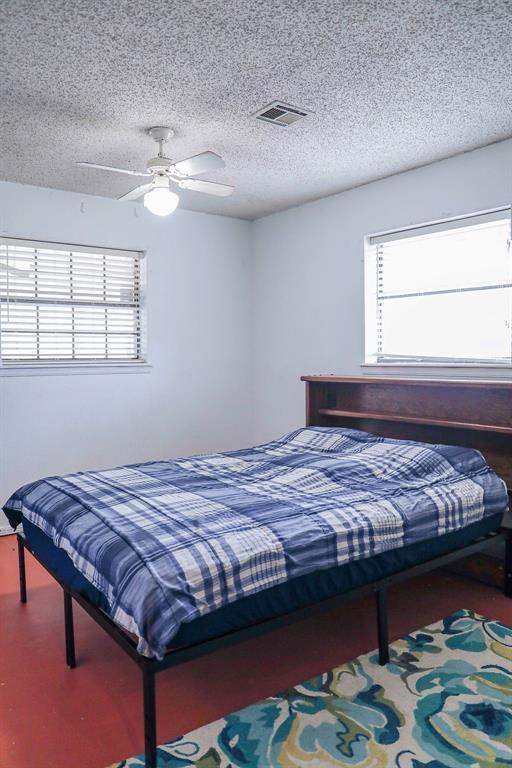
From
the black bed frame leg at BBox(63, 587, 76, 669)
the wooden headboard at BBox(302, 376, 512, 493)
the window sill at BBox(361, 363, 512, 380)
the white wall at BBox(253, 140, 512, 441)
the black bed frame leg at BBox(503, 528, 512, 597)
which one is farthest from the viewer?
the white wall at BBox(253, 140, 512, 441)

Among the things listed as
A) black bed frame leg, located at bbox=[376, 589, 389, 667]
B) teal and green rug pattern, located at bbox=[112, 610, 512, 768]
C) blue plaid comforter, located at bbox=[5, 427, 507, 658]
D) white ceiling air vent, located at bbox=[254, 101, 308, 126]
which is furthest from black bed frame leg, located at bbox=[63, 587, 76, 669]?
white ceiling air vent, located at bbox=[254, 101, 308, 126]

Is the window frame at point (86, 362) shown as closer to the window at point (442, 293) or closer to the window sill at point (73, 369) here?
the window sill at point (73, 369)

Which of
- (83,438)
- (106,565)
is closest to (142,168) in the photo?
(83,438)

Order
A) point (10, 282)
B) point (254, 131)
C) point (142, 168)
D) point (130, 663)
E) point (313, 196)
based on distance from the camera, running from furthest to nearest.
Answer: point (313, 196), point (10, 282), point (142, 168), point (254, 131), point (130, 663)

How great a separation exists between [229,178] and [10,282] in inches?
69.2

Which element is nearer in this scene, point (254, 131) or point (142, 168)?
point (254, 131)

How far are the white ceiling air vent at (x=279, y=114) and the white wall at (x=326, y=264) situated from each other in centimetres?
119

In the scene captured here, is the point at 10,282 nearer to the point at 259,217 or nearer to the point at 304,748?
the point at 259,217

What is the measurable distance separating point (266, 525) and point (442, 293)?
7.46ft

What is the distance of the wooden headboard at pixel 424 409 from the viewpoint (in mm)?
3236

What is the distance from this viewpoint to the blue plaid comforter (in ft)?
5.89

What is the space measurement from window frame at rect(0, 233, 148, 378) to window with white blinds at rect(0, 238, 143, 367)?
0.01 meters

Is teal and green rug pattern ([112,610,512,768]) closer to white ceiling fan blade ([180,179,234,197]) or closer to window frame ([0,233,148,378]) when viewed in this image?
white ceiling fan blade ([180,179,234,197])

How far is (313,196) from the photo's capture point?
4.46 m
